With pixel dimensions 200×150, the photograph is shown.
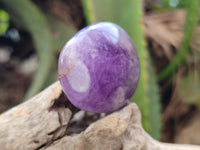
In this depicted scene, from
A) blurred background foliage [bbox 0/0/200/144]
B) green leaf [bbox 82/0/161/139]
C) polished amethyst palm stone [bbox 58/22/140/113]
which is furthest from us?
blurred background foliage [bbox 0/0/200/144]

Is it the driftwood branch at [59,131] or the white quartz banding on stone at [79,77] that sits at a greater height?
the white quartz banding on stone at [79,77]

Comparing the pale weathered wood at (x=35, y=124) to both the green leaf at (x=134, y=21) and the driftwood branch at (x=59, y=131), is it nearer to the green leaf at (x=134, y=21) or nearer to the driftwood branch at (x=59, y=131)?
the driftwood branch at (x=59, y=131)

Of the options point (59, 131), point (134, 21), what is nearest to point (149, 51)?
point (134, 21)

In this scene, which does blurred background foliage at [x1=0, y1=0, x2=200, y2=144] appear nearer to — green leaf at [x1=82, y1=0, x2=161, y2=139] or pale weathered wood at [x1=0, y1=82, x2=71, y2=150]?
green leaf at [x1=82, y1=0, x2=161, y2=139]

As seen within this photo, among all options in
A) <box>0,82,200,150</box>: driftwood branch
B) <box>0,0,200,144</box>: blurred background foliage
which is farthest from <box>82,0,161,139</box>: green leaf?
<box>0,82,200,150</box>: driftwood branch

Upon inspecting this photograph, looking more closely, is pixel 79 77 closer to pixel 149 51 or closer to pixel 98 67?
pixel 98 67

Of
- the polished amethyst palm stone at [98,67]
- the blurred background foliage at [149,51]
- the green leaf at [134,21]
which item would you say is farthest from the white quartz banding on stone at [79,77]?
the blurred background foliage at [149,51]

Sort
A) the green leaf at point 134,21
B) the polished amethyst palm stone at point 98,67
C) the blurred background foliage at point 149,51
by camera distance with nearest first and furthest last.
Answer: the polished amethyst palm stone at point 98,67
the green leaf at point 134,21
the blurred background foliage at point 149,51

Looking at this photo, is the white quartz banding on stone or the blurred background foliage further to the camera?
the blurred background foliage
